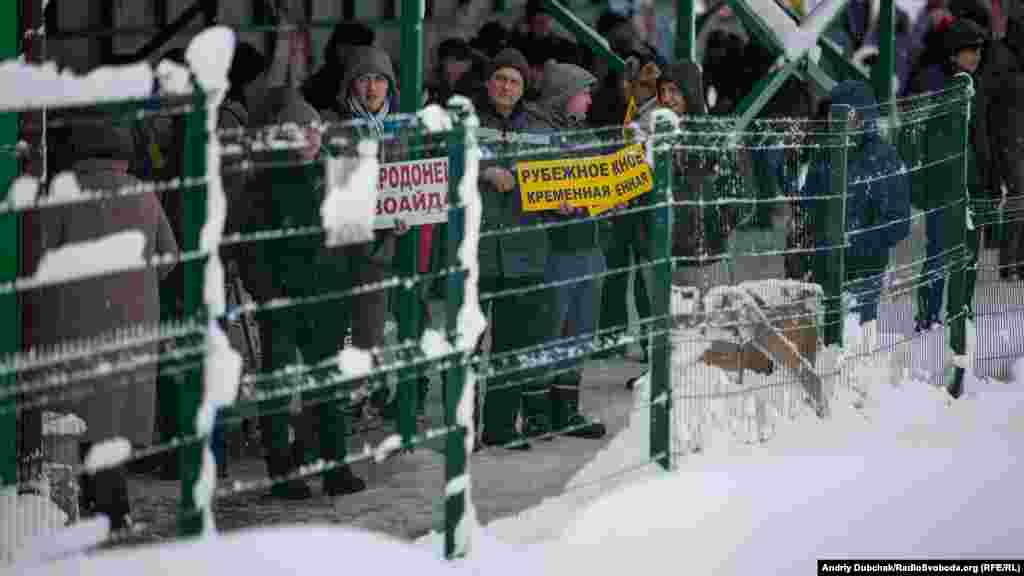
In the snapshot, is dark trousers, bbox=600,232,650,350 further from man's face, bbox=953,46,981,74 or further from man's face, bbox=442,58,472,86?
man's face, bbox=953,46,981,74

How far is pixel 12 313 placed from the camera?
8930 millimetres

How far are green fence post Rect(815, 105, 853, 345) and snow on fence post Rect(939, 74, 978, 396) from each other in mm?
1144

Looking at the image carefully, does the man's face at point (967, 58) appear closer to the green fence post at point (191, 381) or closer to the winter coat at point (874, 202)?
the winter coat at point (874, 202)

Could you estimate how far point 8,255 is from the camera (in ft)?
29.3

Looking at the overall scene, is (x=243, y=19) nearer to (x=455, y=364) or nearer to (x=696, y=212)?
(x=696, y=212)

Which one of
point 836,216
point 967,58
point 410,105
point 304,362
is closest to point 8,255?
point 304,362

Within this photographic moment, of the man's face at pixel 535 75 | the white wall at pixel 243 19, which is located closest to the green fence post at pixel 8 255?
the man's face at pixel 535 75

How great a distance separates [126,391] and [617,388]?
4531mm

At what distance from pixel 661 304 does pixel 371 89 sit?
1.76m

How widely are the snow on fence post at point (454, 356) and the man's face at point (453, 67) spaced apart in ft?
23.4

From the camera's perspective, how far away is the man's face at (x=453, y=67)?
49.7 feet

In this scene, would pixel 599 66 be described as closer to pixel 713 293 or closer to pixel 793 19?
pixel 793 19

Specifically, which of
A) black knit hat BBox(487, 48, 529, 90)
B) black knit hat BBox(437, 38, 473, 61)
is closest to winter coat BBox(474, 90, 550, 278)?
black knit hat BBox(487, 48, 529, 90)

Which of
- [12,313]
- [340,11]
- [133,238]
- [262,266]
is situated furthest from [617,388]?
[340,11]
